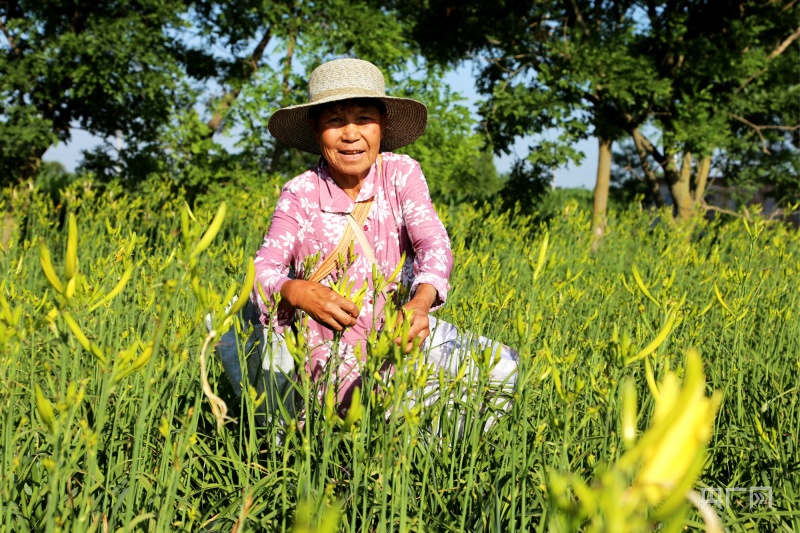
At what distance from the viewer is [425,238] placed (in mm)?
2375

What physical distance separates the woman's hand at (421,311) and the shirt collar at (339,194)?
510mm

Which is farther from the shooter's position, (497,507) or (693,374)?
(497,507)

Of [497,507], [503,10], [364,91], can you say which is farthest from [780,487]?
[503,10]

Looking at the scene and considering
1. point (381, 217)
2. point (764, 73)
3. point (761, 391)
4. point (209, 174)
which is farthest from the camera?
point (764, 73)

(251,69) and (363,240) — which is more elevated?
(251,69)

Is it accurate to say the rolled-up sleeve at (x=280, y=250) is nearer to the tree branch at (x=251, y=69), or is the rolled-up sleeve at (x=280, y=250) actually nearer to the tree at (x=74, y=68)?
the tree at (x=74, y=68)

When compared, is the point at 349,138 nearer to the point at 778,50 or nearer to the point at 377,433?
the point at 377,433

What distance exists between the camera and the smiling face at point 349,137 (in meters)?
2.41

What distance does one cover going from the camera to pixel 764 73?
9477mm

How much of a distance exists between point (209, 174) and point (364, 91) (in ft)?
19.8

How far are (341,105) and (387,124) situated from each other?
0.37 meters

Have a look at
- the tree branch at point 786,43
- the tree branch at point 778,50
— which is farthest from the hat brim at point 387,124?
the tree branch at point 786,43

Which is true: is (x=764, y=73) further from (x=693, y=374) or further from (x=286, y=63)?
(x=693, y=374)

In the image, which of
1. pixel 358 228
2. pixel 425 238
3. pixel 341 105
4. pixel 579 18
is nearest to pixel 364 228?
pixel 358 228
